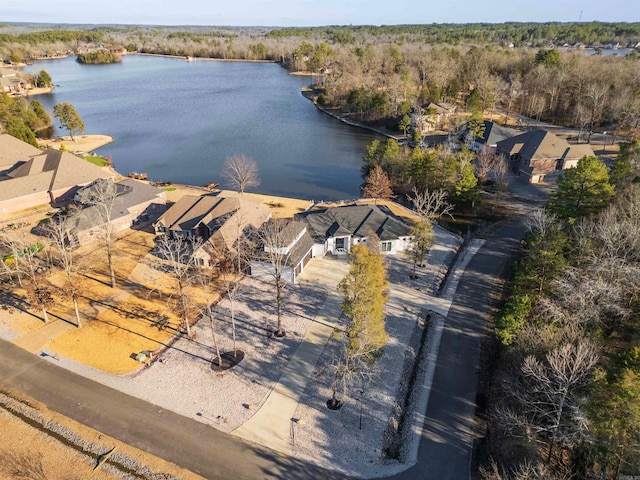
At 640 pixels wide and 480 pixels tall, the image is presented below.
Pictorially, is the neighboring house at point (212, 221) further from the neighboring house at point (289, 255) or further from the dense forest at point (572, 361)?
the dense forest at point (572, 361)

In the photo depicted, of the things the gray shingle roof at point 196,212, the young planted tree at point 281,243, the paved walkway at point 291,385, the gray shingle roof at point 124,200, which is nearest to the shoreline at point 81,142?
the gray shingle roof at point 124,200

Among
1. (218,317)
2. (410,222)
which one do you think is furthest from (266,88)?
(218,317)

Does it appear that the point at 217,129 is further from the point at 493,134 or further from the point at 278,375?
the point at 278,375

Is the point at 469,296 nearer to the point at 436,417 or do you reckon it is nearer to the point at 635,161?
the point at 436,417

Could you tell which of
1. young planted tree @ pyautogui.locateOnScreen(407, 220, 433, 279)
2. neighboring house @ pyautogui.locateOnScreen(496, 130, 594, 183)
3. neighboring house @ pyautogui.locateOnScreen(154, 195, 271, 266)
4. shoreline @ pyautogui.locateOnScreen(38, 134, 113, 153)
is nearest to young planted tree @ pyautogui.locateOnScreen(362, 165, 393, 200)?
neighboring house @ pyautogui.locateOnScreen(154, 195, 271, 266)

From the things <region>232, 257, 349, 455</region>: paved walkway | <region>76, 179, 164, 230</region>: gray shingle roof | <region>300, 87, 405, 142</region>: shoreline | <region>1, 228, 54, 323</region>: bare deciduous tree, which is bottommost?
<region>232, 257, 349, 455</region>: paved walkway

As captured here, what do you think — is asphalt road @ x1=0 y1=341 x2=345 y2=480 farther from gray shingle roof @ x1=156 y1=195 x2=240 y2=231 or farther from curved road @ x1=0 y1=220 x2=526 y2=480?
gray shingle roof @ x1=156 y1=195 x2=240 y2=231
